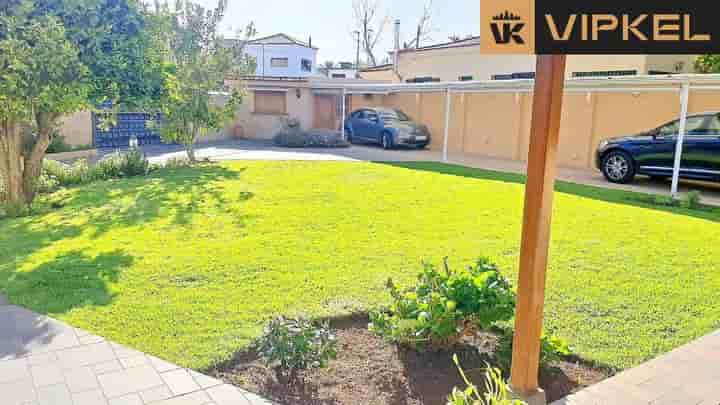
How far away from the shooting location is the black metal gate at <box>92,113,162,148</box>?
59.2ft

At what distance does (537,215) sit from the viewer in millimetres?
2775

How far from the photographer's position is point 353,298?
15.5ft

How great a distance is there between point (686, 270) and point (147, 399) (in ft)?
17.4

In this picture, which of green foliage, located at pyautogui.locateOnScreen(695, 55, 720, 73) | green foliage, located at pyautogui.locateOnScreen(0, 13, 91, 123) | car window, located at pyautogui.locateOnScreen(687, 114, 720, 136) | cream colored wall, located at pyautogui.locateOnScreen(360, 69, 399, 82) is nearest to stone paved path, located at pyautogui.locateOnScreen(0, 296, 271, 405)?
green foliage, located at pyautogui.locateOnScreen(0, 13, 91, 123)

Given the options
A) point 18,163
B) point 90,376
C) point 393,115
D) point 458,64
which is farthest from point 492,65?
point 90,376

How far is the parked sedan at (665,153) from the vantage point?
10281mm

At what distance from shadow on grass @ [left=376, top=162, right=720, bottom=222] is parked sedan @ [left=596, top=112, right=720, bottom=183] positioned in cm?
117

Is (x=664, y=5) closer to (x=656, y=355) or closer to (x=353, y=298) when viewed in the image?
(x=656, y=355)

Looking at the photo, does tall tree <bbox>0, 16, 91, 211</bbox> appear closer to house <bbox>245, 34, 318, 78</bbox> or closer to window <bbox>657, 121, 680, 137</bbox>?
window <bbox>657, 121, 680, 137</bbox>

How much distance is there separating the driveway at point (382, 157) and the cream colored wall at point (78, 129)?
182 cm

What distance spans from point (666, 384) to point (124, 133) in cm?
1904

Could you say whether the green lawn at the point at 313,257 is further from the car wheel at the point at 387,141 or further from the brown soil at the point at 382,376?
the car wheel at the point at 387,141

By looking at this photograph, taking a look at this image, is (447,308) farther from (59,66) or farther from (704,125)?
(704,125)

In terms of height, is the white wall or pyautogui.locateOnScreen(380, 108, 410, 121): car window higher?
the white wall
